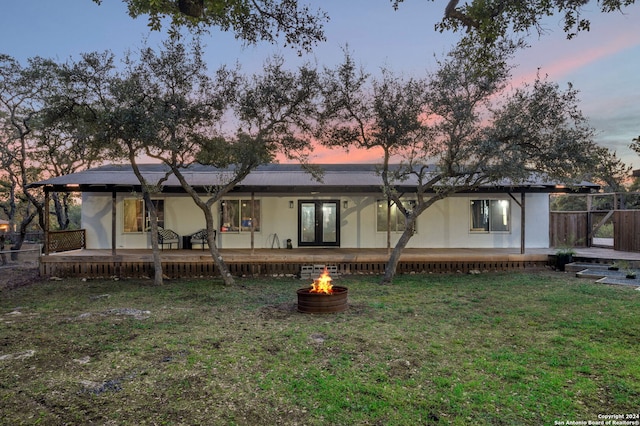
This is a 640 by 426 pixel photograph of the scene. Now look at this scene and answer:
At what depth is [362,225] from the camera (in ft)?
44.2

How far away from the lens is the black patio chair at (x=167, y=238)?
12.6m

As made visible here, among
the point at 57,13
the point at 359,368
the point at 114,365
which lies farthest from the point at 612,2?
the point at 57,13

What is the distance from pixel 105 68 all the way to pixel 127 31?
35.7 inches

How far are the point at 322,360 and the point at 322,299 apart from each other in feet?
7.13

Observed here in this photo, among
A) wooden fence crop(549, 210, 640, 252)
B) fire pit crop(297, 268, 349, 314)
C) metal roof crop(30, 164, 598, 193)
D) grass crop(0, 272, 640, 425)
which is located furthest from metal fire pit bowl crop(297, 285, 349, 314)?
wooden fence crop(549, 210, 640, 252)

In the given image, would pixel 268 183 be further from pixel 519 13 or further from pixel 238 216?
pixel 519 13

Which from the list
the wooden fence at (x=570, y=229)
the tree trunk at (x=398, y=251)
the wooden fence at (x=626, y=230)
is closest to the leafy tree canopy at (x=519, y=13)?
the tree trunk at (x=398, y=251)

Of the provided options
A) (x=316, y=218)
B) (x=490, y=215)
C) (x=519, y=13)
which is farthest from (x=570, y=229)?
(x=519, y=13)

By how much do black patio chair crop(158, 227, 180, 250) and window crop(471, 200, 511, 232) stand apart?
10091mm

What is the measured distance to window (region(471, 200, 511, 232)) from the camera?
13570 mm

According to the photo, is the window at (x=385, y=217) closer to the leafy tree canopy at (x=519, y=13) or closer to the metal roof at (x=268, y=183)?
the metal roof at (x=268, y=183)

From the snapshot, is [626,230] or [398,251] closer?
[398,251]

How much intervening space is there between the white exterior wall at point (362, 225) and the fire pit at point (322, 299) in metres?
6.56

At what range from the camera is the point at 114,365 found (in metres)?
4.33
